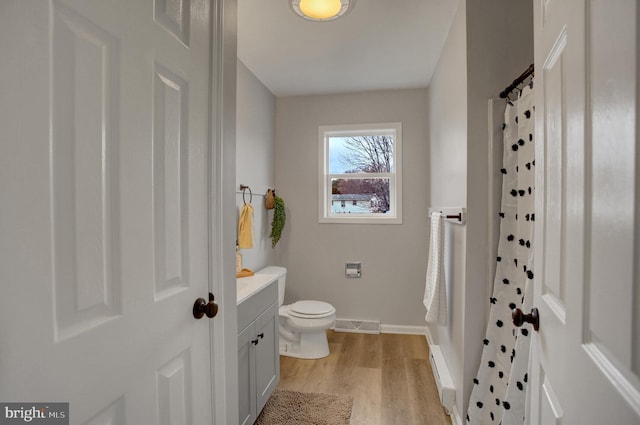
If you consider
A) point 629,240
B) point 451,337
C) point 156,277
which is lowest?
point 451,337

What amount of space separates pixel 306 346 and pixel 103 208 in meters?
2.44

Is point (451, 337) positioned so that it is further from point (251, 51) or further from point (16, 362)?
point (251, 51)

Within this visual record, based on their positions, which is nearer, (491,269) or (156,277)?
(156,277)

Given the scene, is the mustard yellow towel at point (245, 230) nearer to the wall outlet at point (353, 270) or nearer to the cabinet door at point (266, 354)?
the cabinet door at point (266, 354)

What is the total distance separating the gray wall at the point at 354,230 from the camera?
10.9ft

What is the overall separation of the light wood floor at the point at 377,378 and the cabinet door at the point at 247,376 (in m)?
0.59

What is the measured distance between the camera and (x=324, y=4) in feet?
6.06

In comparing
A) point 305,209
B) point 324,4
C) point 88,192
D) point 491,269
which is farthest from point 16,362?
point 305,209

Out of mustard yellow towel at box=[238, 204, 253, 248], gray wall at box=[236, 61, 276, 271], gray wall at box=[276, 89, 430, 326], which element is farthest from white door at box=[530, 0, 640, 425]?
gray wall at box=[276, 89, 430, 326]

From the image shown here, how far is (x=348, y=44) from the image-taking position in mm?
2418

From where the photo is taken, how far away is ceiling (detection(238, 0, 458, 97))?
2020 mm

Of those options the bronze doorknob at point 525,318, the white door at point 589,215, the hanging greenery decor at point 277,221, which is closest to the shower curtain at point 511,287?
the bronze doorknob at point 525,318

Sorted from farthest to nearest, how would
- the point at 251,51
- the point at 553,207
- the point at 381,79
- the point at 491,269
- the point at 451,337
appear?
the point at 381,79 < the point at 251,51 < the point at 451,337 < the point at 491,269 < the point at 553,207

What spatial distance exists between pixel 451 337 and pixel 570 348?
1.66m
